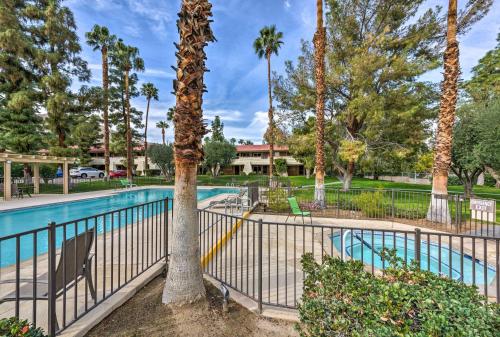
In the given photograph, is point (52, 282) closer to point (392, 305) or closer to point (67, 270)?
point (67, 270)

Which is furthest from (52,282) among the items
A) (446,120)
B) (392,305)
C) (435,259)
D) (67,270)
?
(446,120)

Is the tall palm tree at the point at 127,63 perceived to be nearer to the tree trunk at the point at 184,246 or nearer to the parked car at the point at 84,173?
the parked car at the point at 84,173

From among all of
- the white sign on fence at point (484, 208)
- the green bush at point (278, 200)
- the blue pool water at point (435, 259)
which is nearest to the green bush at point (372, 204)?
the blue pool water at point (435, 259)

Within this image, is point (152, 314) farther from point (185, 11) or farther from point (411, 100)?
point (411, 100)

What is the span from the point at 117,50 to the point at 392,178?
3970 cm

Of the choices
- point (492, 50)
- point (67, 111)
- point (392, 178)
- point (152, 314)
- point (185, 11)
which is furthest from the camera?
point (392, 178)

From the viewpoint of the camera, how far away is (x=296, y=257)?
5.37 meters

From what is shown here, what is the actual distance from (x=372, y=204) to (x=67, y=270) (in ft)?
32.2

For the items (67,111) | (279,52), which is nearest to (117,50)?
(67,111)

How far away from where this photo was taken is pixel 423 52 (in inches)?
531

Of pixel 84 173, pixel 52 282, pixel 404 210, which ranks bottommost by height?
pixel 404 210

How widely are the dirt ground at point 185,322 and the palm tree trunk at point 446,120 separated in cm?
836

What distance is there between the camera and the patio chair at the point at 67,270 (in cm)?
254

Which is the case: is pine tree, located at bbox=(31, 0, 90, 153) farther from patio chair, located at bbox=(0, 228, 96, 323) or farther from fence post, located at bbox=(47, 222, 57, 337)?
fence post, located at bbox=(47, 222, 57, 337)
